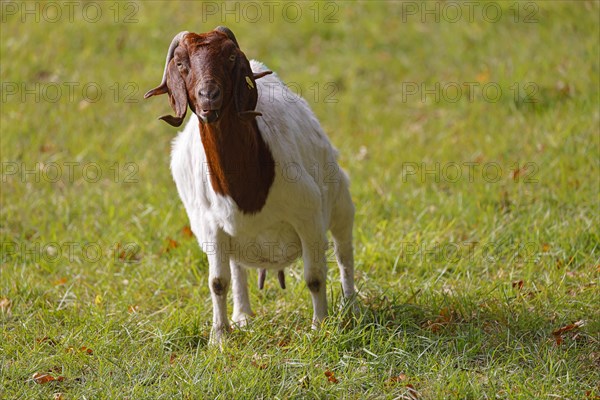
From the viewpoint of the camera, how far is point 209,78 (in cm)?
484

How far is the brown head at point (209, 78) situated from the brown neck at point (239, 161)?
4.7 inches

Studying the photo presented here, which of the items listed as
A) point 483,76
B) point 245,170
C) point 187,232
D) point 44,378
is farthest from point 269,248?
point 483,76

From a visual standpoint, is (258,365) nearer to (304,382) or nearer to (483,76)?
(304,382)

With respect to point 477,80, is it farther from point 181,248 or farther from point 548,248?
point 181,248

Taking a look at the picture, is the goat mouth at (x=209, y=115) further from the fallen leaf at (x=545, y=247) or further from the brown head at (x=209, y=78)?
the fallen leaf at (x=545, y=247)

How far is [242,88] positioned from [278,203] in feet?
2.47

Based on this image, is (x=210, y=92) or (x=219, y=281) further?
(x=219, y=281)

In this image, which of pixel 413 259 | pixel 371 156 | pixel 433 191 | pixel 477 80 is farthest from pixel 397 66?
pixel 413 259

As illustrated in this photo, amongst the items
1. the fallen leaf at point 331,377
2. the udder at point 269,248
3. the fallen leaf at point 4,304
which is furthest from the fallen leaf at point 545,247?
the fallen leaf at point 4,304

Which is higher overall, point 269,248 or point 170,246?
point 269,248

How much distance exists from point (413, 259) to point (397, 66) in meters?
→ 4.42

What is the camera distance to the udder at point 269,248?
559 cm

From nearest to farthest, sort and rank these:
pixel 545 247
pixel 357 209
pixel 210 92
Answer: pixel 210 92, pixel 545 247, pixel 357 209

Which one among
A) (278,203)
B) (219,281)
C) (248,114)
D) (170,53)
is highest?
(170,53)
